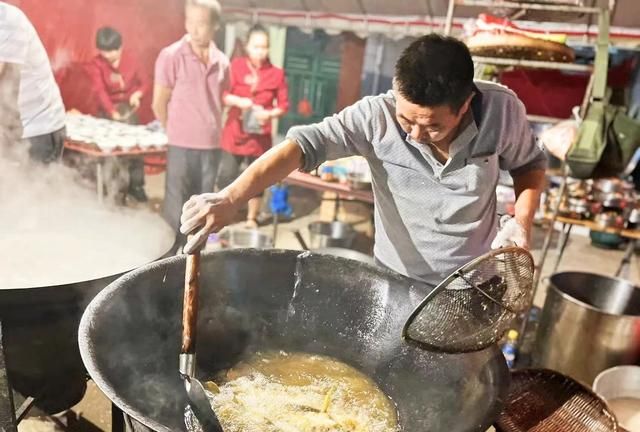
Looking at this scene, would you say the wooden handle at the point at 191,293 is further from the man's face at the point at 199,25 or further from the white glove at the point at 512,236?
the man's face at the point at 199,25

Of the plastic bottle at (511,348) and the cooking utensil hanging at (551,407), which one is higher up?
the cooking utensil hanging at (551,407)

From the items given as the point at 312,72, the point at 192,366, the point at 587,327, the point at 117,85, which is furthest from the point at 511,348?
the point at 312,72

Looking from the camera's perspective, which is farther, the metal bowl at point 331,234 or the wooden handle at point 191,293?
the metal bowl at point 331,234

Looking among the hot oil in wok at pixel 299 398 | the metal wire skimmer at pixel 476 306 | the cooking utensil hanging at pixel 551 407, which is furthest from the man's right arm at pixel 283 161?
the cooking utensil hanging at pixel 551 407

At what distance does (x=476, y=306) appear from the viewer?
164 centimetres

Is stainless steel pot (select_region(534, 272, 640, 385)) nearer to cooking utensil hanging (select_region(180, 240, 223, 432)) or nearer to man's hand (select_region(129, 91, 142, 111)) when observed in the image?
cooking utensil hanging (select_region(180, 240, 223, 432))

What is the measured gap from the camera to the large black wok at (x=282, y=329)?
1.44m

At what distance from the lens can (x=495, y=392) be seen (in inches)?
52.4

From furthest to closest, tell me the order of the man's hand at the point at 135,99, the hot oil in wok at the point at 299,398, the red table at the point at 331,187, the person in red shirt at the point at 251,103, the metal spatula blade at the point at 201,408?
1. the man's hand at the point at 135,99
2. the person in red shirt at the point at 251,103
3. the red table at the point at 331,187
4. the hot oil in wok at the point at 299,398
5. the metal spatula blade at the point at 201,408

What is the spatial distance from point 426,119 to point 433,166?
33 centimetres

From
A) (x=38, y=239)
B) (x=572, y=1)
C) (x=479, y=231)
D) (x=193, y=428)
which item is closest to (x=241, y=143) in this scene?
(x=38, y=239)

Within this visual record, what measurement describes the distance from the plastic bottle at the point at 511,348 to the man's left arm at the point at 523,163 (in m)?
2.10

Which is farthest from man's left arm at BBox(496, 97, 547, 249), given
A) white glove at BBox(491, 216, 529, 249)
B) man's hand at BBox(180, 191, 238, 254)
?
man's hand at BBox(180, 191, 238, 254)

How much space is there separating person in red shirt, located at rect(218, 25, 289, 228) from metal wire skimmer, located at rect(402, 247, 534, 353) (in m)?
4.31
